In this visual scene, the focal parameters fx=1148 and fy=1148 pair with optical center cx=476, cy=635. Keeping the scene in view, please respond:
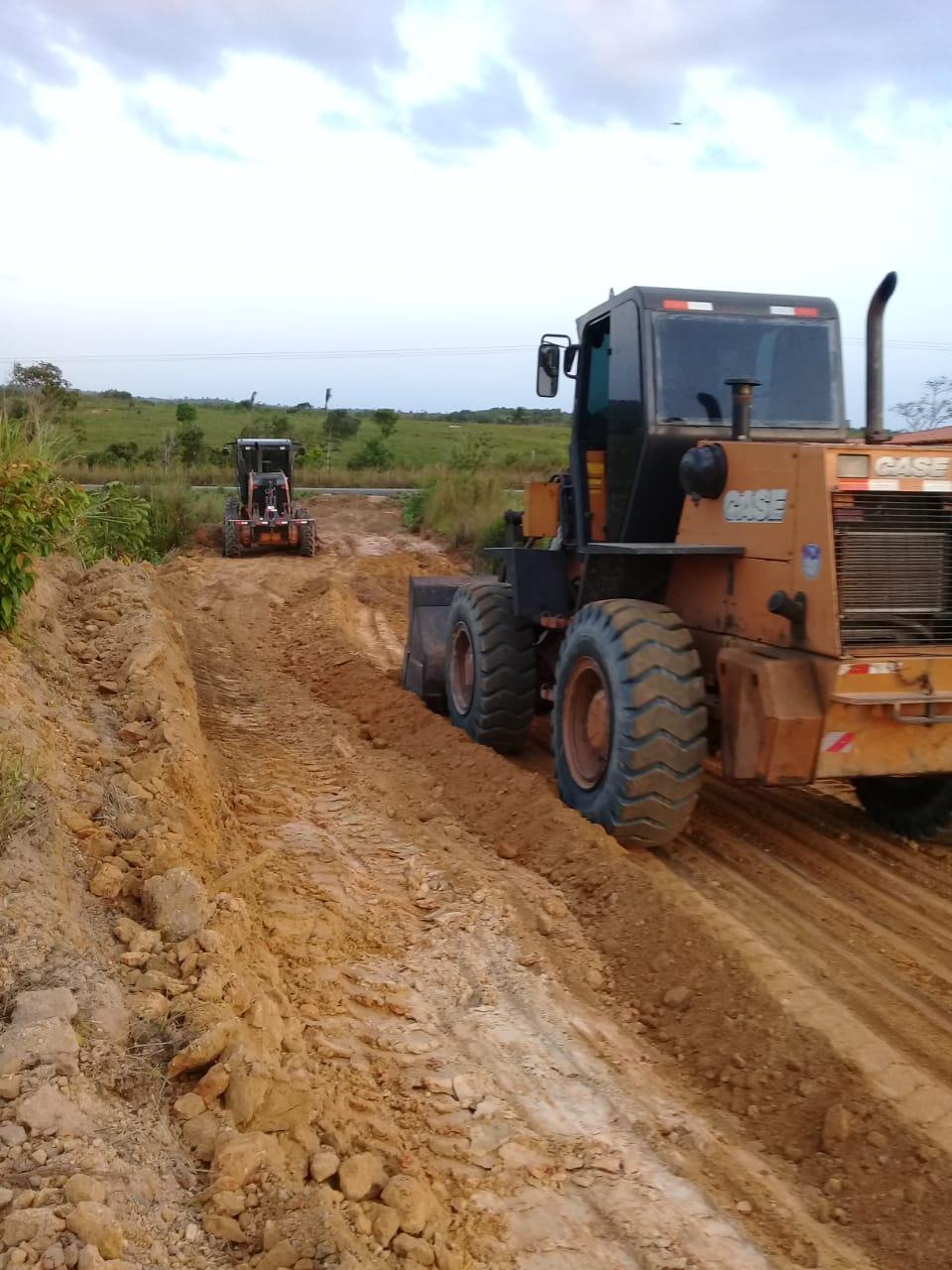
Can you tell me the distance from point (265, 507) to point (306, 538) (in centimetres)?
108

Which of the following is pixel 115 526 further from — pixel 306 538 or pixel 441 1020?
pixel 441 1020

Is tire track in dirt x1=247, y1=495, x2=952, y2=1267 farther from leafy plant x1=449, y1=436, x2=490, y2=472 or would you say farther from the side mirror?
leafy plant x1=449, y1=436, x2=490, y2=472

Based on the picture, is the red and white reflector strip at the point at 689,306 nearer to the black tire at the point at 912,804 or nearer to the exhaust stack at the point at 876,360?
the exhaust stack at the point at 876,360

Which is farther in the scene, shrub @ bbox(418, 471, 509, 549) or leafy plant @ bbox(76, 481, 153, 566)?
shrub @ bbox(418, 471, 509, 549)

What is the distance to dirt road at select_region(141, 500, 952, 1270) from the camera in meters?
3.15

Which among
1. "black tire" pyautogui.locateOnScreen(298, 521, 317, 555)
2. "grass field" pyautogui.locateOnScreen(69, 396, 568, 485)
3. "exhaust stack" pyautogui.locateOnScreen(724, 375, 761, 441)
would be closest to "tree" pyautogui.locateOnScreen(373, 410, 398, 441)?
"grass field" pyautogui.locateOnScreen(69, 396, 568, 485)

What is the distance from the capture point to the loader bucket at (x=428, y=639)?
927 cm

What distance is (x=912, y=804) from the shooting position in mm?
6148

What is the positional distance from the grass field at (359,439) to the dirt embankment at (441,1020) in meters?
22.1

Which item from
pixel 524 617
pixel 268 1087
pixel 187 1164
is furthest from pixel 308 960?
pixel 524 617

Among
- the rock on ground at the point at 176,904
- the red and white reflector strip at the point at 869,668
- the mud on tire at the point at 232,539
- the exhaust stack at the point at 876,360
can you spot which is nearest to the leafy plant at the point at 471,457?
the mud on tire at the point at 232,539

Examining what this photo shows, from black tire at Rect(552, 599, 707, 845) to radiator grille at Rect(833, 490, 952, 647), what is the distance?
2.70 feet

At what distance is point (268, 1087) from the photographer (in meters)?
3.16

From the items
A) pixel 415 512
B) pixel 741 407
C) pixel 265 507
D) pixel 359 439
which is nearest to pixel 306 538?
pixel 265 507
